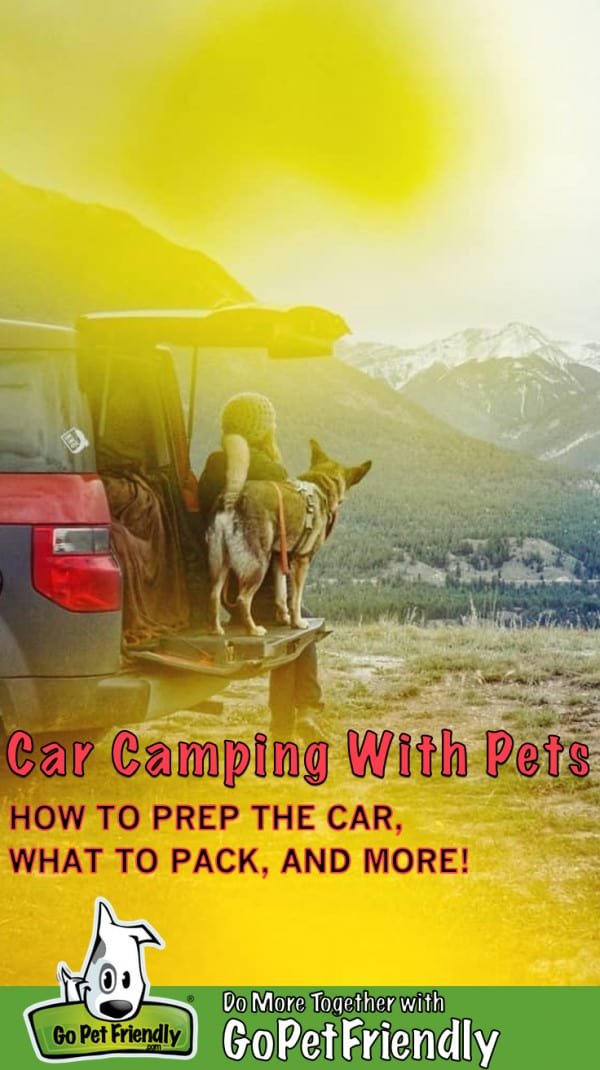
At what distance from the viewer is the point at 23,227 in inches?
320

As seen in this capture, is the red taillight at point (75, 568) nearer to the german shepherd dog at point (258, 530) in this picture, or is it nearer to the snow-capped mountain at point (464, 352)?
the german shepherd dog at point (258, 530)

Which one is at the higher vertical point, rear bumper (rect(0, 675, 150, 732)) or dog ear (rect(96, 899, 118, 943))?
rear bumper (rect(0, 675, 150, 732))

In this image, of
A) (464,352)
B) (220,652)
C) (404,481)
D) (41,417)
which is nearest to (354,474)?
(220,652)

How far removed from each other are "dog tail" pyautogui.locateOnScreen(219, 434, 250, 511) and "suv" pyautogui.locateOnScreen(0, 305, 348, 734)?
0.92 ft

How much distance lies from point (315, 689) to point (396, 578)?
4.45m

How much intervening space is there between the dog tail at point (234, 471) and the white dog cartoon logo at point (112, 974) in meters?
1.77

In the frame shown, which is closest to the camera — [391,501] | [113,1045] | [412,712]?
[113,1045]

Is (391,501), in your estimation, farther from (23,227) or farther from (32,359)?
(32,359)

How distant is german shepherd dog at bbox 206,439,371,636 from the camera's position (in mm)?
5859

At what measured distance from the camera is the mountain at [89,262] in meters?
6.59

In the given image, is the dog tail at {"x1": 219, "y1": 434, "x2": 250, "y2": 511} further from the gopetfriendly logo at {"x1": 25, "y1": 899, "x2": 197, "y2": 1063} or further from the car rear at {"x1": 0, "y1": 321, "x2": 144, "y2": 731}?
the gopetfriendly logo at {"x1": 25, "y1": 899, "x2": 197, "y2": 1063}

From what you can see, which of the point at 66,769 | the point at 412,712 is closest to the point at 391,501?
the point at 412,712

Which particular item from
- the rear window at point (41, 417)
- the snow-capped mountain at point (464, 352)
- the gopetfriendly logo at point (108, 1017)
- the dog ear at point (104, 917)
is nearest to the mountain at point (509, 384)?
the snow-capped mountain at point (464, 352)

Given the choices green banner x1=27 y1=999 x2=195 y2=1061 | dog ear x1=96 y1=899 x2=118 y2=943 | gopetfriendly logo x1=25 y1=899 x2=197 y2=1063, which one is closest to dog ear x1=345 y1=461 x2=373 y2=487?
dog ear x1=96 y1=899 x2=118 y2=943
